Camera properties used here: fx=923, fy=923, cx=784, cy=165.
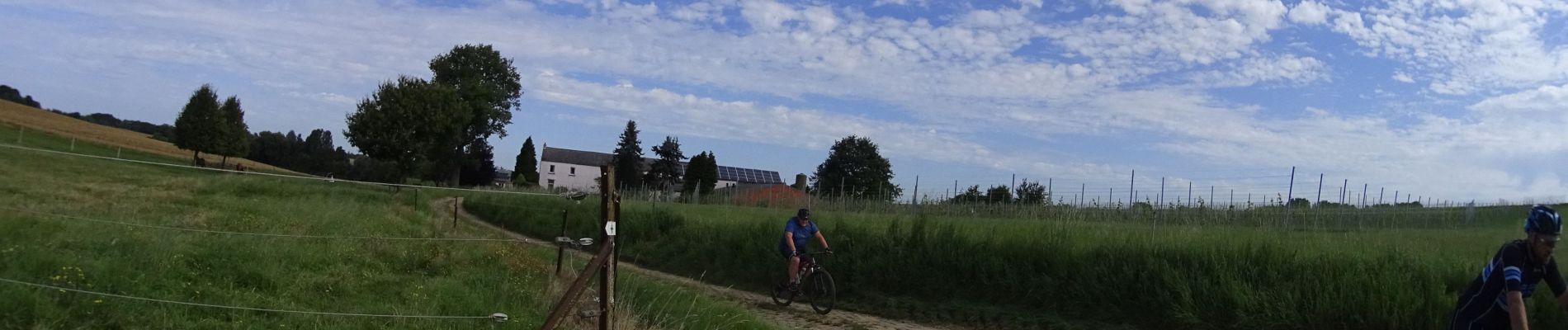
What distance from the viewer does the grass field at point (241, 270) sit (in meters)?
5.74

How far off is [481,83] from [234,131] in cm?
2033

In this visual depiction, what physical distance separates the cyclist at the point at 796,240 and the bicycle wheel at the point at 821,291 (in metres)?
0.27

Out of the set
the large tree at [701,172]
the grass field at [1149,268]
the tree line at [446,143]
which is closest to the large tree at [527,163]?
the tree line at [446,143]

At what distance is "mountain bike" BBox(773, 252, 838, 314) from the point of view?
12945 mm

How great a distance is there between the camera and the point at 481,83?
57.2 meters

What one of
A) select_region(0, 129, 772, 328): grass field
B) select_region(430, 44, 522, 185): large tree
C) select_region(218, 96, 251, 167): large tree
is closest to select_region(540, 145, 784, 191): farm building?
select_region(430, 44, 522, 185): large tree

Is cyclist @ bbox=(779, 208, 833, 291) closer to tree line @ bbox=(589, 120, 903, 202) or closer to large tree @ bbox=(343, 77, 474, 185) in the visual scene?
large tree @ bbox=(343, 77, 474, 185)

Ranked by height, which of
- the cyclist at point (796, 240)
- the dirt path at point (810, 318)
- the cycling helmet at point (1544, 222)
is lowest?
the dirt path at point (810, 318)

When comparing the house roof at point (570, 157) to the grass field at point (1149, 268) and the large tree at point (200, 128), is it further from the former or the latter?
the grass field at point (1149, 268)

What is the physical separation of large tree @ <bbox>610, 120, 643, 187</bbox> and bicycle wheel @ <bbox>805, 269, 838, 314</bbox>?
60.0 meters

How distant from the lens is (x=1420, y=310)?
10.2 metres

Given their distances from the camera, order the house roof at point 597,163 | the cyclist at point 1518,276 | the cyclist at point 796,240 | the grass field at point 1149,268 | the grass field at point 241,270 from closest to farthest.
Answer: the cyclist at point 1518,276 → the grass field at point 241,270 → the grass field at point 1149,268 → the cyclist at point 796,240 → the house roof at point 597,163

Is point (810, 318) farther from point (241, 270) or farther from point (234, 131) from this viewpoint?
point (234, 131)

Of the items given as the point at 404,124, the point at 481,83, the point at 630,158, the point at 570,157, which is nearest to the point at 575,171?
the point at 570,157
